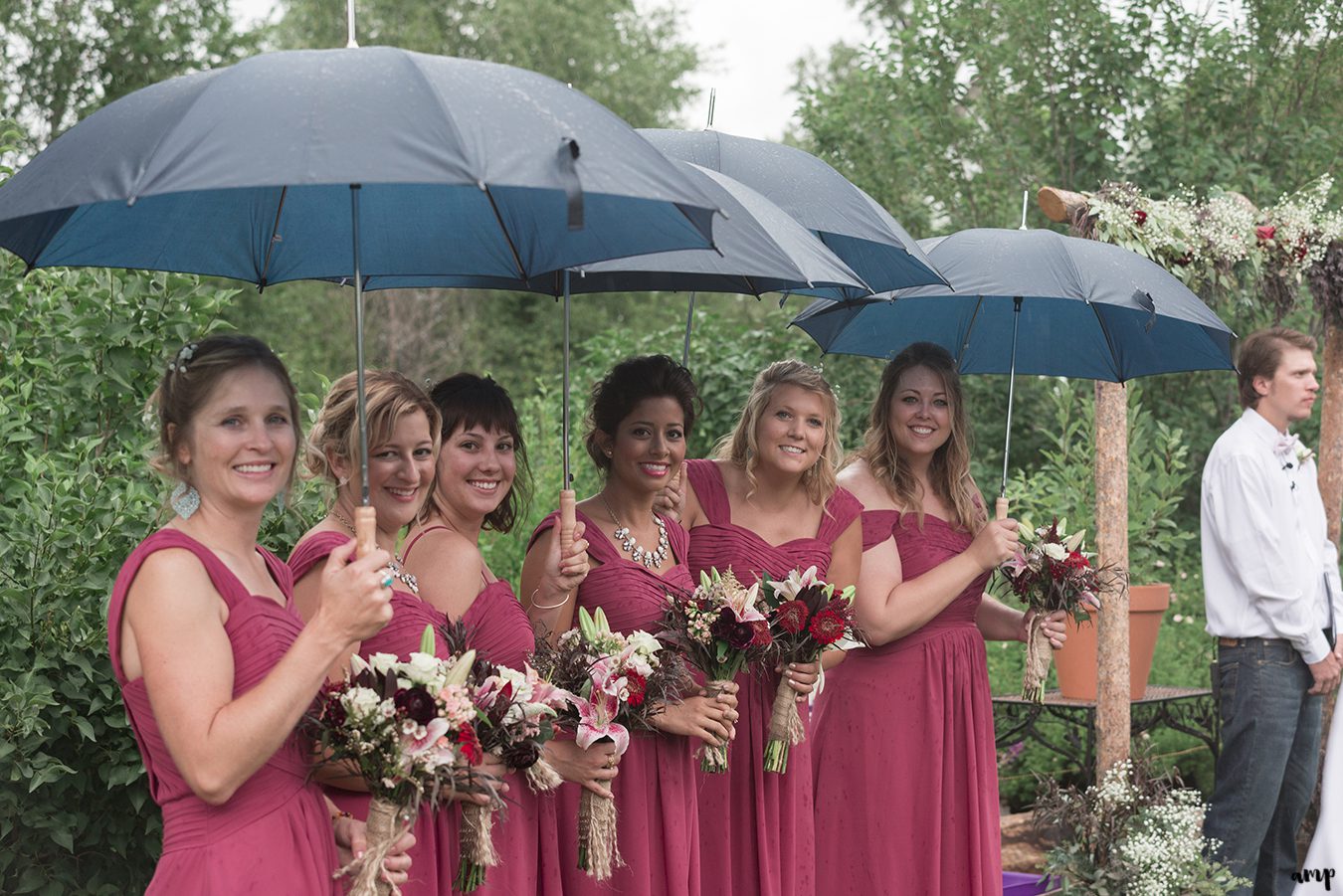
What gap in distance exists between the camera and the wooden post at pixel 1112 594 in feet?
20.6

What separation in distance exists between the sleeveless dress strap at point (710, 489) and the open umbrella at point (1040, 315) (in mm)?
796

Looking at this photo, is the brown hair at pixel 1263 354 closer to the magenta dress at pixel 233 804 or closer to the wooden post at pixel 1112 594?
the wooden post at pixel 1112 594

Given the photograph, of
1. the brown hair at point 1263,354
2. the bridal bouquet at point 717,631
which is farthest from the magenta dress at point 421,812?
the brown hair at point 1263,354

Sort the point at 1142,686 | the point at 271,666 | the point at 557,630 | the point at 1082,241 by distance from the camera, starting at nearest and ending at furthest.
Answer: the point at 271,666
the point at 557,630
the point at 1082,241
the point at 1142,686

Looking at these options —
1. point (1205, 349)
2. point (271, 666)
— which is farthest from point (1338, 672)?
point (271, 666)

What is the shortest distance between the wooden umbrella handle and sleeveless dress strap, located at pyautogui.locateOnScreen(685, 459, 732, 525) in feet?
3.31

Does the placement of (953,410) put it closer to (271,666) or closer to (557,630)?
(557,630)

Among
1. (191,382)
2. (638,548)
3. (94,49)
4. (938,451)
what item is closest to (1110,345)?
(938,451)

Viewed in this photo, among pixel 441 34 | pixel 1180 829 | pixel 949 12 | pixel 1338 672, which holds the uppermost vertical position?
pixel 441 34

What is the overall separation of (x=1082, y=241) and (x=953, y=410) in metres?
0.75

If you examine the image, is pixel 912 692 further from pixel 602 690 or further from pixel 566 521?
pixel 566 521

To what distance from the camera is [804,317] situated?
5473 millimetres

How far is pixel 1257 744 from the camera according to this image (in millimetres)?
6035

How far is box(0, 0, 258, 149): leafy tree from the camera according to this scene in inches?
631
